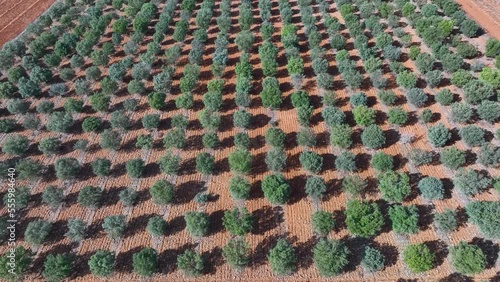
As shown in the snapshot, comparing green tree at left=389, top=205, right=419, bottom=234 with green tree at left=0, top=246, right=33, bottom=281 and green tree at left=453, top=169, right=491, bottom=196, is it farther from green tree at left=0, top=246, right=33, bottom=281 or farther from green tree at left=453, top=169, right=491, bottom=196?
green tree at left=0, top=246, right=33, bottom=281

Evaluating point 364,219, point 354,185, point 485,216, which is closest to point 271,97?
point 354,185

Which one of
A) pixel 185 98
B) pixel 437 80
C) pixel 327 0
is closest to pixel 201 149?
pixel 185 98

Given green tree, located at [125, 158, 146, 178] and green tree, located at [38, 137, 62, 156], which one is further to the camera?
green tree, located at [38, 137, 62, 156]

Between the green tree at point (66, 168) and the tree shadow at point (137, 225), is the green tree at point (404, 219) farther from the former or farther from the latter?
the green tree at point (66, 168)

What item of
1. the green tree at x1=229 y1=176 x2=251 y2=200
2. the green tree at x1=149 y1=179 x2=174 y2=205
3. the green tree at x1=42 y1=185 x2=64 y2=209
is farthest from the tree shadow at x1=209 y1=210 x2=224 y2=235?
the green tree at x1=42 y1=185 x2=64 y2=209

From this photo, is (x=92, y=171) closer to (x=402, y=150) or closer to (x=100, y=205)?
(x=100, y=205)

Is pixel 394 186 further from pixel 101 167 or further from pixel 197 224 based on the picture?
pixel 101 167
